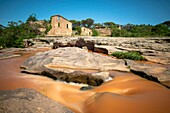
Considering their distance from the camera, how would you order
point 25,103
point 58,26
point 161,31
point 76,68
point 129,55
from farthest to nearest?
1. point 58,26
2. point 161,31
3. point 129,55
4. point 76,68
5. point 25,103

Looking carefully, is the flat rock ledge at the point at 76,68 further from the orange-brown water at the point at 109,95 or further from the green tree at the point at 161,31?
the green tree at the point at 161,31

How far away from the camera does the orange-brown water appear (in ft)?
9.30

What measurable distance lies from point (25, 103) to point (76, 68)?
3.62m

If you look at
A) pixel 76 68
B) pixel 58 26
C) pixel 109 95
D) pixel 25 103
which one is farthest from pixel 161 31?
pixel 25 103

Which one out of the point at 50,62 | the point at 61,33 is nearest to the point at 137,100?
the point at 50,62

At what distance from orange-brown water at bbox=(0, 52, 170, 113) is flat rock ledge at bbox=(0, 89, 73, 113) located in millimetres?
970

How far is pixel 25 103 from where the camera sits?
2189 mm

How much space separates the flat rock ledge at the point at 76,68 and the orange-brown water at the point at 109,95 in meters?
0.32

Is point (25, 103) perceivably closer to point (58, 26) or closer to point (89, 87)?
point (89, 87)

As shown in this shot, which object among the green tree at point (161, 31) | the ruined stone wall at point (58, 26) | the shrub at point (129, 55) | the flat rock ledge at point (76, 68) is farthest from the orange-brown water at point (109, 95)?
the ruined stone wall at point (58, 26)

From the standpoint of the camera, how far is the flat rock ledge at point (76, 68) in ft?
15.8

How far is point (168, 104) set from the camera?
288 centimetres

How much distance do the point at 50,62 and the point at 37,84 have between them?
61.7 inches

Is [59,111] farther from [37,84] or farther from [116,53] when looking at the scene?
[116,53]
